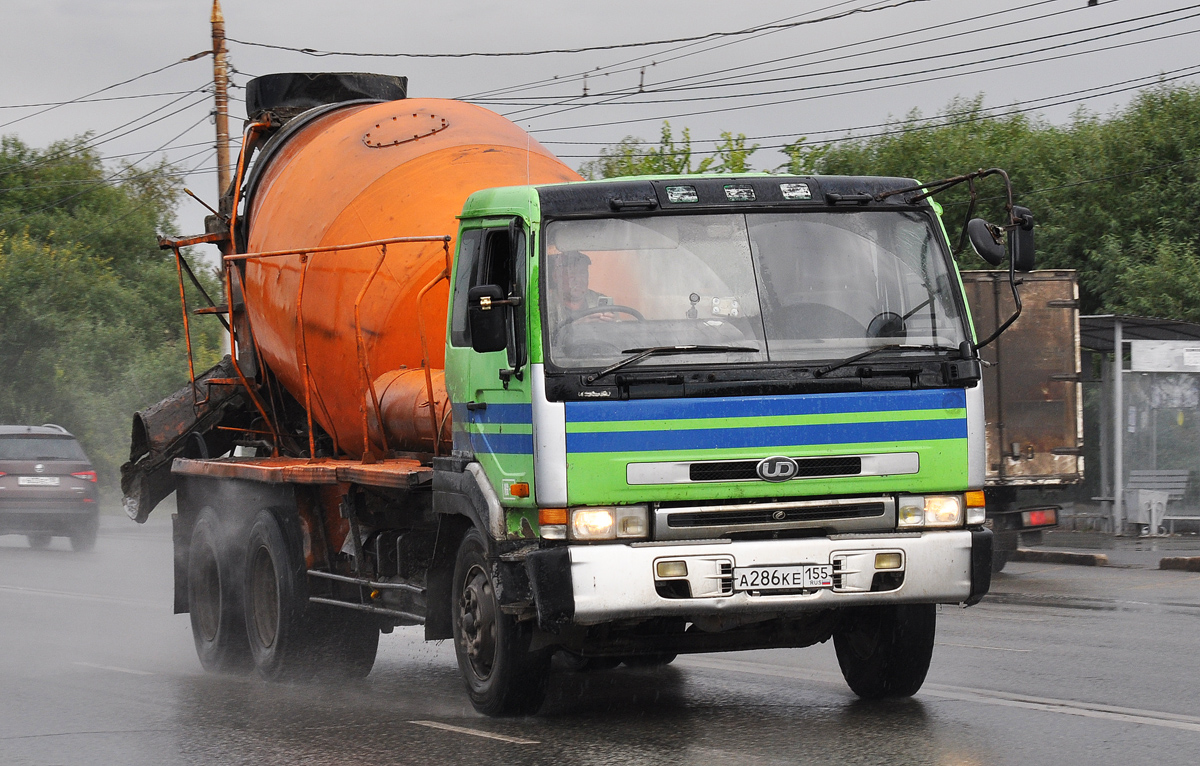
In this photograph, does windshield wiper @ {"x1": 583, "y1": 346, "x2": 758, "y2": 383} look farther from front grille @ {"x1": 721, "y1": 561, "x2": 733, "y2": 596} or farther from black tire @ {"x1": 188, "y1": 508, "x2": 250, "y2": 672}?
black tire @ {"x1": 188, "y1": 508, "x2": 250, "y2": 672}

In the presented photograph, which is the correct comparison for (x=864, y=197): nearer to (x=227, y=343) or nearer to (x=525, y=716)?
(x=525, y=716)

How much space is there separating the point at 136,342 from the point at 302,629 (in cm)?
3144

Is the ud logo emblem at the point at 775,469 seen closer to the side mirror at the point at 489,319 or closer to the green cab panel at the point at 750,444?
the green cab panel at the point at 750,444

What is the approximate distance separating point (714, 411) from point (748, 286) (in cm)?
65

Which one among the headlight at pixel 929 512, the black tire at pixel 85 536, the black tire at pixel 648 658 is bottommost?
the black tire at pixel 85 536

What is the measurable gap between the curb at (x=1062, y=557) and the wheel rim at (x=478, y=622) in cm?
1048

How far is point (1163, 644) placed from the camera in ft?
33.4

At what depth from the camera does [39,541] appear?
81.0ft

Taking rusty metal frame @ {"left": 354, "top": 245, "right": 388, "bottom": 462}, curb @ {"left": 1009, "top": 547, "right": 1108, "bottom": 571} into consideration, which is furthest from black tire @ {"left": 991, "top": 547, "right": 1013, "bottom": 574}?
rusty metal frame @ {"left": 354, "top": 245, "right": 388, "bottom": 462}

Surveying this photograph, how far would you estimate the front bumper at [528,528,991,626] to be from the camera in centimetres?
673

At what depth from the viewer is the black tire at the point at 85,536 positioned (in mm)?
22781

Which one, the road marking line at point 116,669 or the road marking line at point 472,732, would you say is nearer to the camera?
the road marking line at point 472,732

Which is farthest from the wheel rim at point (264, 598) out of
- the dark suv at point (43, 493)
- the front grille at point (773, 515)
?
the dark suv at point (43, 493)

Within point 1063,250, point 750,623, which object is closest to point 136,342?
point 1063,250
